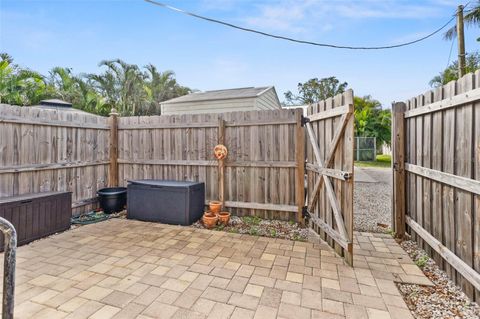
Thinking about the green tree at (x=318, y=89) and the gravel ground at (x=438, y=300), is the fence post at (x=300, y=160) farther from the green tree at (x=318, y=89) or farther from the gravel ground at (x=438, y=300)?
the green tree at (x=318, y=89)

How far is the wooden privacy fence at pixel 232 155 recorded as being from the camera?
13.8 feet

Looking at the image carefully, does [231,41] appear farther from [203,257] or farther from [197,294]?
[197,294]

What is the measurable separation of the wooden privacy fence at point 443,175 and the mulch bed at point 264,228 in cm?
145

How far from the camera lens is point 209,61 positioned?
33.4 ft

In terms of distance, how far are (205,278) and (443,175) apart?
102 inches

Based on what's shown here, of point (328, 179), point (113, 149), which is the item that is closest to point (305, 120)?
point (328, 179)

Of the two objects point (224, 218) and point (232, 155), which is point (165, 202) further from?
point (232, 155)

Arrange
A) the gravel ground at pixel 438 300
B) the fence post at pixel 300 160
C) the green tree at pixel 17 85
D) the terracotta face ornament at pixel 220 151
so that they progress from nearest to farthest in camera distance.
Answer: the gravel ground at pixel 438 300
the fence post at pixel 300 160
the terracotta face ornament at pixel 220 151
the green tree at pixel 17 85

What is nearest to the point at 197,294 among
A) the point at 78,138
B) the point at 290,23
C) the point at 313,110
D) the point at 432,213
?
the point at 432,213

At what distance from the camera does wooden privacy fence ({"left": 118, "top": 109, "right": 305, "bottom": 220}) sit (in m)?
4.21

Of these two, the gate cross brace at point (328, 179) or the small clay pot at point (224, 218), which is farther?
the small clay pot at point (224, 218)

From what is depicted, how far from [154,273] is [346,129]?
2603 millimetres

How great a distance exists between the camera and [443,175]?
2.42 metres

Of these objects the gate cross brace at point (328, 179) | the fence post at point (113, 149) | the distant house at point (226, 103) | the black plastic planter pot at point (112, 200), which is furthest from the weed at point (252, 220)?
the distant house at point (226, 103)
